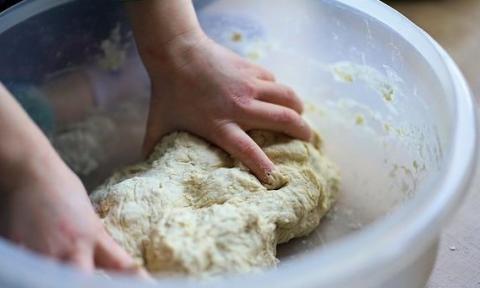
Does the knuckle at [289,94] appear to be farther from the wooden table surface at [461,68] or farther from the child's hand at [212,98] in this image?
the wooden table surface at [461,68]

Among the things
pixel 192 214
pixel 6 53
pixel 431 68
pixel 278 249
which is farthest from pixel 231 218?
pixel 6 53

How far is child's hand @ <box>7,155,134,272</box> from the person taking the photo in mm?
553

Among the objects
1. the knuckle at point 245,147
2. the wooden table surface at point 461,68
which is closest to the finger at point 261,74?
the knuckle at point 245,147

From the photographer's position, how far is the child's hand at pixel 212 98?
0.77 metres

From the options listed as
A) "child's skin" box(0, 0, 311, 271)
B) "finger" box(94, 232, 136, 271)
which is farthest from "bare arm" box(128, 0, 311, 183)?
"finger" box(94, 232, 136, 271)

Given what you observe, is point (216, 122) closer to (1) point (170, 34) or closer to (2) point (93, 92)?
(1) point (170, 34)

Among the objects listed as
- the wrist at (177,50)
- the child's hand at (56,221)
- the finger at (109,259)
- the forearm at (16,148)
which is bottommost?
the finger at (109,259)

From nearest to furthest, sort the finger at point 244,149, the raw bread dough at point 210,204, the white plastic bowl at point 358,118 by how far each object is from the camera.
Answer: the white plastic bowl at point 358,118, the raw bread dough at point 210,204, the finger at point 244,149

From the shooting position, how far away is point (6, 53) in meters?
0.83

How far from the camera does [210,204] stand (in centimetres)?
69

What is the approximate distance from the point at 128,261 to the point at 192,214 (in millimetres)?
98

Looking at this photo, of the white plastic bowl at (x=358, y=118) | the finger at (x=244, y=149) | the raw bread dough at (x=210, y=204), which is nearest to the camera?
the white plastic bowl at (x=358, y=118)

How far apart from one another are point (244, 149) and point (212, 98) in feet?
0.26

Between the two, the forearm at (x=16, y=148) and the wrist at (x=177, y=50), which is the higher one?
the forearm at (x=16, y=148)
